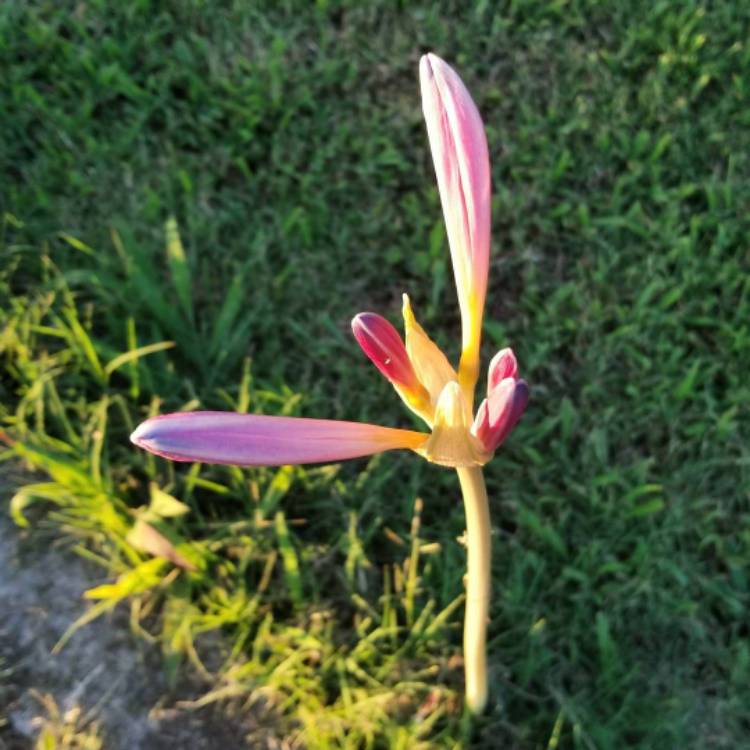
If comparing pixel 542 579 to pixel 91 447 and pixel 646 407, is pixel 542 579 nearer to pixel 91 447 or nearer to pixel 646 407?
pixel 646 407

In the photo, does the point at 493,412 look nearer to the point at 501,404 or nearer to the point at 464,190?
the point at 501,404

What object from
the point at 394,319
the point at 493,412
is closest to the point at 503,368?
the point at 493,412

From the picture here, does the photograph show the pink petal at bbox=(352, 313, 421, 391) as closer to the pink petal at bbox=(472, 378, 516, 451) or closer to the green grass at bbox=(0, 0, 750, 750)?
the pink petal at bbox=(472, 378, 516, 451)

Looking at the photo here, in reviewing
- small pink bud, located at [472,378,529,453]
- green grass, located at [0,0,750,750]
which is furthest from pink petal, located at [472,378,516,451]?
green grass, located at [0,0,750,750]

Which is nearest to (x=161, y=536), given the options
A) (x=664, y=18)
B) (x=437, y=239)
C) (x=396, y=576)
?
(x=396, y=576)

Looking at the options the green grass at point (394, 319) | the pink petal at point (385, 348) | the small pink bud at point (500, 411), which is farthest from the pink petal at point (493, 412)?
the green grass at point (394, 319)

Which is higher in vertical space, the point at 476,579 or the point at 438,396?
the point at 438,396
